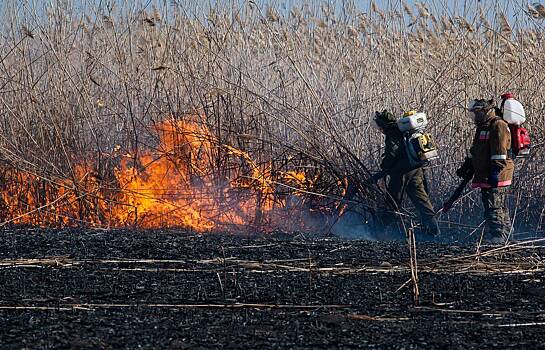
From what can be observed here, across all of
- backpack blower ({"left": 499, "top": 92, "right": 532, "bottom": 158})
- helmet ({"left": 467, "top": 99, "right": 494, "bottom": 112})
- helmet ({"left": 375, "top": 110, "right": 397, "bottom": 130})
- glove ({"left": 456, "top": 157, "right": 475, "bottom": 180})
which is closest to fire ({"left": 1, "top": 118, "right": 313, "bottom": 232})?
helmet ({"left": 375, "top": 110, "right": 397, "bottom": 130})

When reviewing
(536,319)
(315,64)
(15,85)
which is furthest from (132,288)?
(315,64)

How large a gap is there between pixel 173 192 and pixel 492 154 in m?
2.88

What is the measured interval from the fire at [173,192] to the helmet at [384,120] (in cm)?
83

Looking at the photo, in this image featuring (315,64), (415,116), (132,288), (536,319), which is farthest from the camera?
(315,64)

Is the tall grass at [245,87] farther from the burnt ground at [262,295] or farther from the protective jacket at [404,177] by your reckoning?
the burnt ground at [262,295]

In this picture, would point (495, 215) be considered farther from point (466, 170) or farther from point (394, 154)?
point (394, 154)

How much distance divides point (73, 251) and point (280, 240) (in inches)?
61.8

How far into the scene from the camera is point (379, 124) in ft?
29.9

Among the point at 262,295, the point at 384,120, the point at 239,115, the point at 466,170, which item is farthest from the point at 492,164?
the point at 262,295

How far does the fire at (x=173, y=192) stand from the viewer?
941 centimetres

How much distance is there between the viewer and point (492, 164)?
842 cm

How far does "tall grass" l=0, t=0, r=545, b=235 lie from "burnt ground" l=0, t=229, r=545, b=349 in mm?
1810

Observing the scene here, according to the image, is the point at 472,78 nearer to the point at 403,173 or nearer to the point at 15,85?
the point at 403,173

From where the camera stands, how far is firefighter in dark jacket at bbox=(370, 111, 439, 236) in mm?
9086
